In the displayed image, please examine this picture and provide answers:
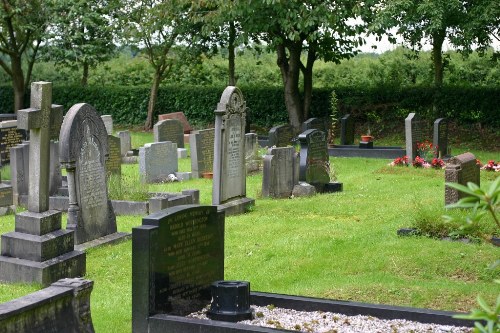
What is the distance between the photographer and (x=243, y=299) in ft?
26.2

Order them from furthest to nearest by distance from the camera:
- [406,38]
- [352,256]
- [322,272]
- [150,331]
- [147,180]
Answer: [406,38], [147,180], [352,256], [322,272], [150,331]

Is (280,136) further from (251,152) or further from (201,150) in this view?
(201,150)

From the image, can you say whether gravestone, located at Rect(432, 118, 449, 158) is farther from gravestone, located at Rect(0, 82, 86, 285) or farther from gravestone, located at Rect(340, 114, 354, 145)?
gravestone, located at Rect(0, 82, 86, 285)

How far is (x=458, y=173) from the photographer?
47.3 feet

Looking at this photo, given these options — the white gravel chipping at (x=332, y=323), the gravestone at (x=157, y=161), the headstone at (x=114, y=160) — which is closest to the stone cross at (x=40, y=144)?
the white gravel chipping at (x=332, y=323)

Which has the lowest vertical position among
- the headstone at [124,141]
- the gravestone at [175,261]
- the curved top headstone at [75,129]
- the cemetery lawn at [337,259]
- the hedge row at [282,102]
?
the cemetery lawn at [337,259]

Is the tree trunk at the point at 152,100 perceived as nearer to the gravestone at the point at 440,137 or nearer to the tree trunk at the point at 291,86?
the tree trunk at the point at 291,86

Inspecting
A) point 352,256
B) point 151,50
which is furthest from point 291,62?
point 352,256

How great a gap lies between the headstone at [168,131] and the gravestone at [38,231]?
12420 mm

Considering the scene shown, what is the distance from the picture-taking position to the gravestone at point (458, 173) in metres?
14.4

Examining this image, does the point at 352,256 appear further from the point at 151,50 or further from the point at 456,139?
the point at 151,50

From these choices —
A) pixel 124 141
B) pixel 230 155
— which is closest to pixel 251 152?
pixel 124 141

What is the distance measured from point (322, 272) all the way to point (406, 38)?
1744cm

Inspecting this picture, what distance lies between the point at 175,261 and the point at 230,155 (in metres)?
7.78
